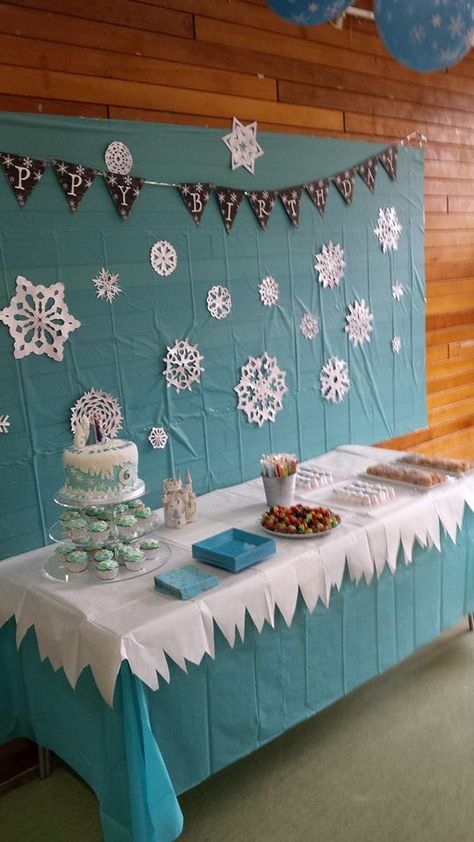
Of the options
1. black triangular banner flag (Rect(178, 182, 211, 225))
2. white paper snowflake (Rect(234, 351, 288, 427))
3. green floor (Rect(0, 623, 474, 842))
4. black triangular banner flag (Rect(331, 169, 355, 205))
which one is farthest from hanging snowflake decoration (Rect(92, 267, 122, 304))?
green floor (Rect(0, 623, 474, 842))

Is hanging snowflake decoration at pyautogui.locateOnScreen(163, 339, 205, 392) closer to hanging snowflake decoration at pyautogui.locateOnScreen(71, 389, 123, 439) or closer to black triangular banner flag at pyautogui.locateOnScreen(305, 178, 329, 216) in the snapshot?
hanging snowflake decoration at pyautogui.locateOnScreen(71, 389, 123, 439)

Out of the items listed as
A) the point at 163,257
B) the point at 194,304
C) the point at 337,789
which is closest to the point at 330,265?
the point at 194,304

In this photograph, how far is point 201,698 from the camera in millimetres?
1800

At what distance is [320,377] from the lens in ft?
9.83

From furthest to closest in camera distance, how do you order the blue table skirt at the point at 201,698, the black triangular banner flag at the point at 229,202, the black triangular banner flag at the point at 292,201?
the black triangular banner flag at the point at 292,201
the black triangular banner flag at the point at 229,202
the blue table skirt at the point at 201,698

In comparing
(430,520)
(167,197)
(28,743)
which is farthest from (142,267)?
(28,743)

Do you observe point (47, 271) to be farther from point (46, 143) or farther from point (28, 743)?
point (28, 743)

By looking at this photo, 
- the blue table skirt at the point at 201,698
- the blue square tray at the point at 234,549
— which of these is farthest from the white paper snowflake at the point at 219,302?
the blue table skirt at the point at 201,698

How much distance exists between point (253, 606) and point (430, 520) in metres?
0.81

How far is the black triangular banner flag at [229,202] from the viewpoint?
2.52m

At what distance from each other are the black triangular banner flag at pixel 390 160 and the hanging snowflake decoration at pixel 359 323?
593mm

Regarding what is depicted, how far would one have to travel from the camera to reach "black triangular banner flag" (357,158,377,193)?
3043mm

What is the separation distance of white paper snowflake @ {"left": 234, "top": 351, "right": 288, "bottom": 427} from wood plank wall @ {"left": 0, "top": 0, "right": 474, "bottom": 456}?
86 centimetres

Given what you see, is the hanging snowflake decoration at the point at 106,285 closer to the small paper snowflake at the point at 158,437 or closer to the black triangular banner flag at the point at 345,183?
the small paper snowflake at the point at 158,437
